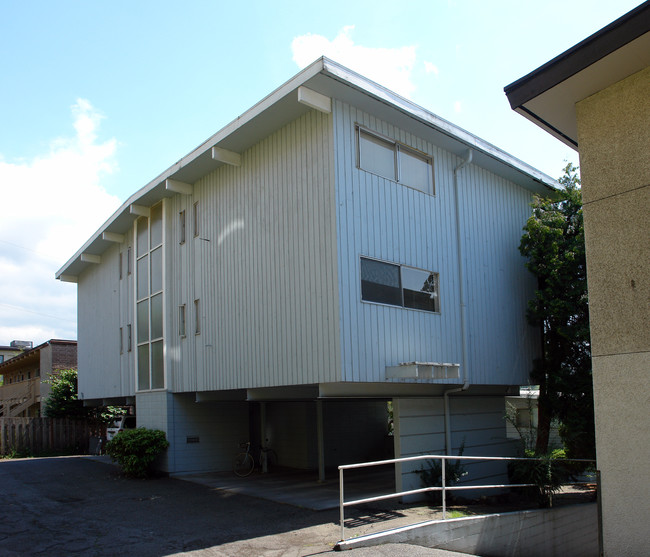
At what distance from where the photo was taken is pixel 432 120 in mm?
12625

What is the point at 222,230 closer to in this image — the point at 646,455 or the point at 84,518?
the point at 84,518

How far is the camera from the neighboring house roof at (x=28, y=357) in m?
32.5

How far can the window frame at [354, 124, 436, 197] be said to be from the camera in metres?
11.7

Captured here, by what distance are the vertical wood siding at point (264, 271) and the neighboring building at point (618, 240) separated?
182 inches

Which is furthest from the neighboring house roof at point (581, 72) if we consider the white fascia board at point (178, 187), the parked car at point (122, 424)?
the parked car at point (122, 424)

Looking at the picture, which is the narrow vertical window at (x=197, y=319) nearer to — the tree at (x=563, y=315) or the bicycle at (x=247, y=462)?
the bicycle at (x=247, y=462)

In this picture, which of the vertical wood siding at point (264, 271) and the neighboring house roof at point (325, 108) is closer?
the neighboring house roof at point (325, 108)

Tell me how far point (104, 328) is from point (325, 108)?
46.0 feet

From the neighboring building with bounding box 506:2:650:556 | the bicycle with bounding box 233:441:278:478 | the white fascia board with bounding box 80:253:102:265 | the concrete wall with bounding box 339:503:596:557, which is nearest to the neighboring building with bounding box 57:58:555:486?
the bicycle with bounding box 233:441:278:478

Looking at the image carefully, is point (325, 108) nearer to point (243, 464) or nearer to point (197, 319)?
point (197, 319)

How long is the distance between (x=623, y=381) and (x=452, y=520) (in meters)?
3.84

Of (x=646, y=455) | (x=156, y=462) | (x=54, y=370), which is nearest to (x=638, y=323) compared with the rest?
(x=646, y=455)

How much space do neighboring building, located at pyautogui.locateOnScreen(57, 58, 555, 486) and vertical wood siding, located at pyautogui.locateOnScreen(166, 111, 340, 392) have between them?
0.04 meters

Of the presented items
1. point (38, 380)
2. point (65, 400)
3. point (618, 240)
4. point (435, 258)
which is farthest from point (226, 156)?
point (38, 380)
